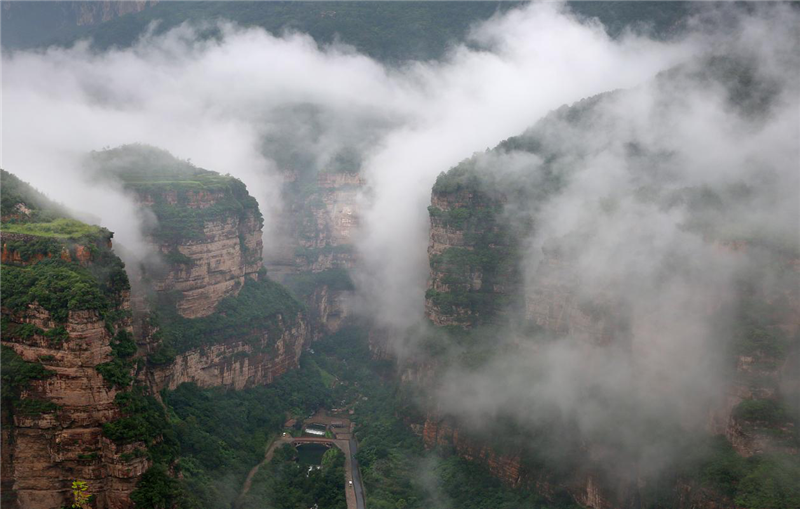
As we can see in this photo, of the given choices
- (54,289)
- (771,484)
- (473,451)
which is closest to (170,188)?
(54,289)

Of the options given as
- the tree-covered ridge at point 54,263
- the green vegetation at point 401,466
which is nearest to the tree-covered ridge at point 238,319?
the green vegetation at point 401,466

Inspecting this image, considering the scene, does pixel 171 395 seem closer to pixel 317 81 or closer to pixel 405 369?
pixel 405 369

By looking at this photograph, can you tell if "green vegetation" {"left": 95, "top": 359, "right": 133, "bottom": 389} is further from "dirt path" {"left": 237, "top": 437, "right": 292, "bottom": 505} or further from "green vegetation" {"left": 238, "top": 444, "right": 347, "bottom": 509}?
"dirt path" {"left": 237, "top": 437, "right": 292, "bottom": 505}

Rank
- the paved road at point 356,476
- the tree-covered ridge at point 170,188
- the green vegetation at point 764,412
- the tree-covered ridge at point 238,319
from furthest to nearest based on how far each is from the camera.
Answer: the tree-covered ridge at point 170,188, the tree-covered ridge at point 238,319, the paved road at point 356,476, the green vegetation at point 764,412

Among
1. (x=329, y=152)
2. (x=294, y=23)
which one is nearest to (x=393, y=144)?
(x=329, y=152)

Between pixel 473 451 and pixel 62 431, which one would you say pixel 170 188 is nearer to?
pixel 473 451

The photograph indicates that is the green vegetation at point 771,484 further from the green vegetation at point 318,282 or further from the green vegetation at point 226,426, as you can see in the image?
the green vegetation at point 318,282
